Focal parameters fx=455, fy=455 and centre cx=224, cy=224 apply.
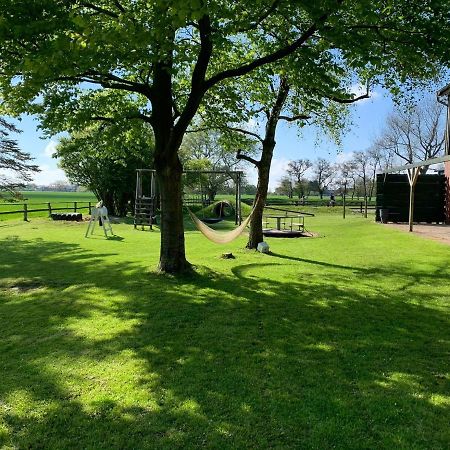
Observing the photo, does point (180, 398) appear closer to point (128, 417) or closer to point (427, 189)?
point (128, 417)

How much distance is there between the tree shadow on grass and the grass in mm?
14

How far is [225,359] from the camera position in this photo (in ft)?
14.1

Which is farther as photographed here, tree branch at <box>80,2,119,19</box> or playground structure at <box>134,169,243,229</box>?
playground structure at <box>134,169,243,229</box>

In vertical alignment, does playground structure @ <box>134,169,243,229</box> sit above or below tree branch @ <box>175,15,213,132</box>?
below

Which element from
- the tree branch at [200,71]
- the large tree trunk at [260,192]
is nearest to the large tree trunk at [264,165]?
the large tree trunk at [260,192]

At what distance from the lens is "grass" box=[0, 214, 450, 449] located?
304 centimetres

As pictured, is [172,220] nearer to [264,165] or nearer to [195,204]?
[264,165]

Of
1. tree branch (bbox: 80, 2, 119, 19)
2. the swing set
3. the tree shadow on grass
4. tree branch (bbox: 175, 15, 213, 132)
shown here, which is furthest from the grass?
tree branch (bbox: 80, 2, 119, 19)

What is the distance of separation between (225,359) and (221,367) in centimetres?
20

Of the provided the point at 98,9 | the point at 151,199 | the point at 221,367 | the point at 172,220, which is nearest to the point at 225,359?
the point at 221,367

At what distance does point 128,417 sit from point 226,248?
953 cm

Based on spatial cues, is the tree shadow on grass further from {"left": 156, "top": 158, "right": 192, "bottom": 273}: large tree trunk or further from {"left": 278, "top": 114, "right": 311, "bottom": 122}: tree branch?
{"left": 278, "top": 114, "right": 311, "bottom": 122}: tree branch

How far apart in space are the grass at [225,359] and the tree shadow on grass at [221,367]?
0.01 meters

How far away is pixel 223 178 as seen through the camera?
161ft
